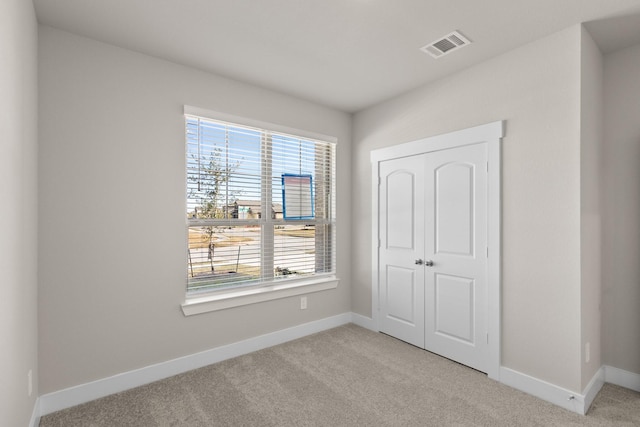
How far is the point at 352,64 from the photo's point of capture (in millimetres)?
2801

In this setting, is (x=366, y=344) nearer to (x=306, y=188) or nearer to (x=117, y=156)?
(x=306, y=188)

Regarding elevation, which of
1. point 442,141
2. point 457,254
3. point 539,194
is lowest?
point 457,254

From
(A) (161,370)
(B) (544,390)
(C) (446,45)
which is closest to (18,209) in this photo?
(A) (161,370)

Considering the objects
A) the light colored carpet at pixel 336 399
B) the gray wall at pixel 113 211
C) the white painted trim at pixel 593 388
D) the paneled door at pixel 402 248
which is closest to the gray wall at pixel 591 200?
the white painted trim at pixel 593 388

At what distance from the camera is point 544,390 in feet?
7.73

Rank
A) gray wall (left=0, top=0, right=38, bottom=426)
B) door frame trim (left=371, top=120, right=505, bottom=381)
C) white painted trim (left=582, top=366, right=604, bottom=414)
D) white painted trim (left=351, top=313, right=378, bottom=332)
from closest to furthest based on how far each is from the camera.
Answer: gray wall (left=0, top=0, right=38, bottom=426)
white painted trim (left=582, top=366, right=604, bottom=414)
door frame trim (left=371, top=120, right=505, bottom=381)
white painted trim (left=351, top=313, right=378, bottom=332)

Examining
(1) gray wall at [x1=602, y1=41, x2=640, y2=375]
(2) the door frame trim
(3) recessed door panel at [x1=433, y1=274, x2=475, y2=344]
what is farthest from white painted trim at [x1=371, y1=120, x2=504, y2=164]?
(3) recessed door panel at [x1=433, y1=274, x2=475, y2=344]

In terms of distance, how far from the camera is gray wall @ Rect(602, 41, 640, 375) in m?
2.49

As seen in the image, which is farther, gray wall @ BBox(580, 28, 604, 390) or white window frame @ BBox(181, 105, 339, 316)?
white window frame @ BBox(181, 105, 339, 316)

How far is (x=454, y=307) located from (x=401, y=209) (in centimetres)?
108

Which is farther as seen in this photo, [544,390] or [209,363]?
[209,363]

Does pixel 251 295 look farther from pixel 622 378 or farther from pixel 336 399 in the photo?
pixel 622 378

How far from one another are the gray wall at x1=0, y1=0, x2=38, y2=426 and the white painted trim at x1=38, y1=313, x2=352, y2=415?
0.58 feet

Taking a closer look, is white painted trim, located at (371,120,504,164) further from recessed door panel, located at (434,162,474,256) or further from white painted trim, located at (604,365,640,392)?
white painted trim, located at (604,365,640,392)
